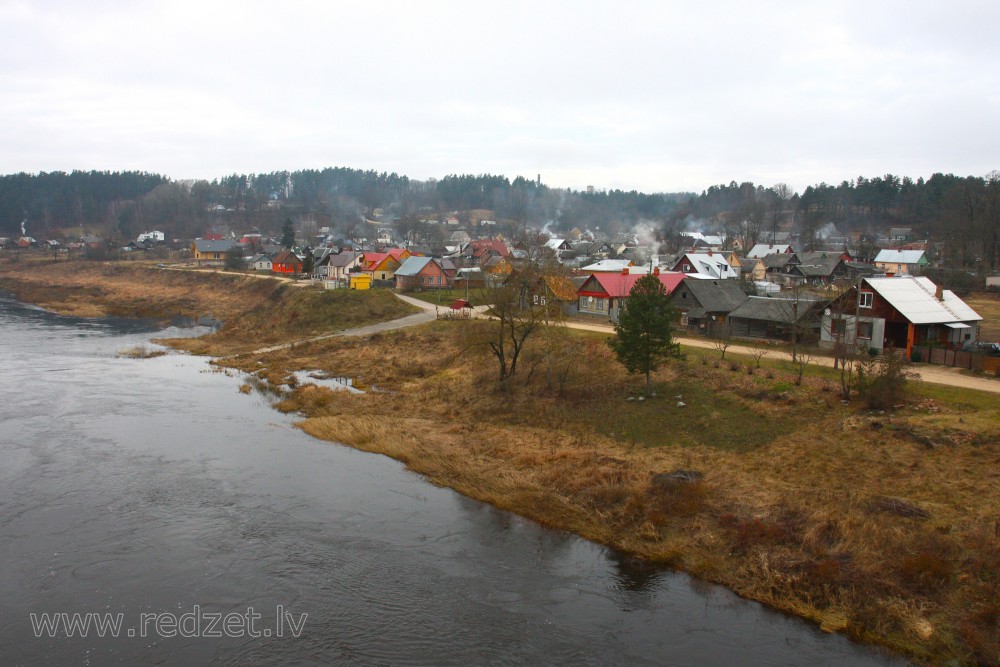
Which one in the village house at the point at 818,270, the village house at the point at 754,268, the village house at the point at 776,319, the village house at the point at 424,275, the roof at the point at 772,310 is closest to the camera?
the village house at the point at 776,319

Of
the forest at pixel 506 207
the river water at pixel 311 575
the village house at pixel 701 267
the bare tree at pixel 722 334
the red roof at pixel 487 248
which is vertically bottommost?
the river water at pixel 311 575

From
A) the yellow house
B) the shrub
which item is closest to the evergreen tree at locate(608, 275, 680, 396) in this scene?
the shrub

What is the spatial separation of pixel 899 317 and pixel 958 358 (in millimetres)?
2825

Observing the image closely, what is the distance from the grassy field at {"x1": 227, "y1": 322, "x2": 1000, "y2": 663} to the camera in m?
13.2

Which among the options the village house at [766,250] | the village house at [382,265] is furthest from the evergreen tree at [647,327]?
the village house at [766,250]

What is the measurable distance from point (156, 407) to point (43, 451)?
5.51 meters

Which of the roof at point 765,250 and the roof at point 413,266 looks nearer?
the roof at point 413,266

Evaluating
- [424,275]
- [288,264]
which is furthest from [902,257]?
[288,264]

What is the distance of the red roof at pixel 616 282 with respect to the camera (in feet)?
133

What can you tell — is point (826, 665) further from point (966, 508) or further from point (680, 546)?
point (966, 508)

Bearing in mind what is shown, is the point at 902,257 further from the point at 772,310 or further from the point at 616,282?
the point at 772,310

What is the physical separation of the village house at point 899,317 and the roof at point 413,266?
3432cm

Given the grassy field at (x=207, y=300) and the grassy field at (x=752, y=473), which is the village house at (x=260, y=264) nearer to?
the grassy field at (x=207, y=300)

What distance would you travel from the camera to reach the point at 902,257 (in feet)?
236
